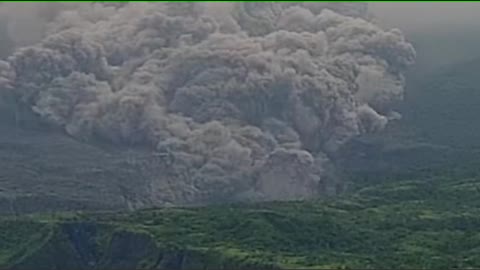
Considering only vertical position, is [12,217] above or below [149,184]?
above

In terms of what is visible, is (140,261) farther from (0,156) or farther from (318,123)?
(0,156)

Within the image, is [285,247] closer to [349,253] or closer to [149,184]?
[349,253]

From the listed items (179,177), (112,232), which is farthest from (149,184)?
(112,232)

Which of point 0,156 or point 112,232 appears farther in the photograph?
point 0,156

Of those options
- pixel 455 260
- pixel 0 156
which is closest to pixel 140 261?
pixel 455 260

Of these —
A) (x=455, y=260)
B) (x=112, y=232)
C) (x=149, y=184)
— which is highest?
(x=455, y=260)

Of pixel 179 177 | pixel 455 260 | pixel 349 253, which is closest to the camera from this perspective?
pixel 455 260

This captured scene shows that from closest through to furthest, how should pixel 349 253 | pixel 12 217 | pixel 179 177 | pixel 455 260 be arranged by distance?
pixel 455 260
pixel 349 253
pixel 12 217
pixel 179 177
